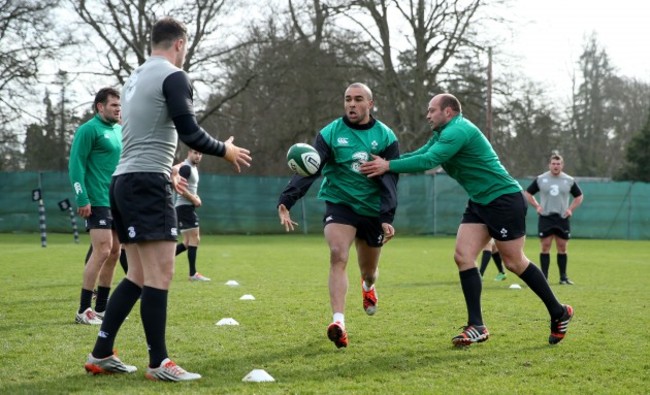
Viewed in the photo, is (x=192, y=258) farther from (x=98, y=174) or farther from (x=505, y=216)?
(x=505, y=216)

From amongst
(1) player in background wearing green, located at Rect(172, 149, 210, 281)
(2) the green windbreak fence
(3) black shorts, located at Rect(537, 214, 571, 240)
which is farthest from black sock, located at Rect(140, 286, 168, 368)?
(2) the green windbreak fence

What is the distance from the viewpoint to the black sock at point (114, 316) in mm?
5223

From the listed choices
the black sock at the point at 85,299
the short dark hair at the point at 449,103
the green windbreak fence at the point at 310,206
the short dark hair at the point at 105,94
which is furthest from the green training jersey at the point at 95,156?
the green windbreak fence at the point at 310,206

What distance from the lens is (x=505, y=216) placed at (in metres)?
6.70

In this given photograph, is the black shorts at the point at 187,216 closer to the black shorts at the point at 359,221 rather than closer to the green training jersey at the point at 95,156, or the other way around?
the green training jersey at the point at 95,156

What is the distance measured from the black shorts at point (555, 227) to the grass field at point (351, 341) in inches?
34.1

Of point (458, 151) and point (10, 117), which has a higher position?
point (10, 117)

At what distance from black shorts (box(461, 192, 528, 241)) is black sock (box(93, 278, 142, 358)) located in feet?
9.76

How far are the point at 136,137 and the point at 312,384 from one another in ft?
6.24

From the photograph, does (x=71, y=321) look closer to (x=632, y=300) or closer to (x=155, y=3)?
(x=632, y=300)

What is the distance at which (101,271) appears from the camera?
803 centimetres

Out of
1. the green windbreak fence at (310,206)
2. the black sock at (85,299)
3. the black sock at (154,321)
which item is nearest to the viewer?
the black sock at (154,321)

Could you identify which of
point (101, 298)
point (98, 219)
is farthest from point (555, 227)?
point (98, 219)

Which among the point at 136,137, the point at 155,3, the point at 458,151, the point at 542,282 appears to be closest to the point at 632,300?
the point at 542,282
